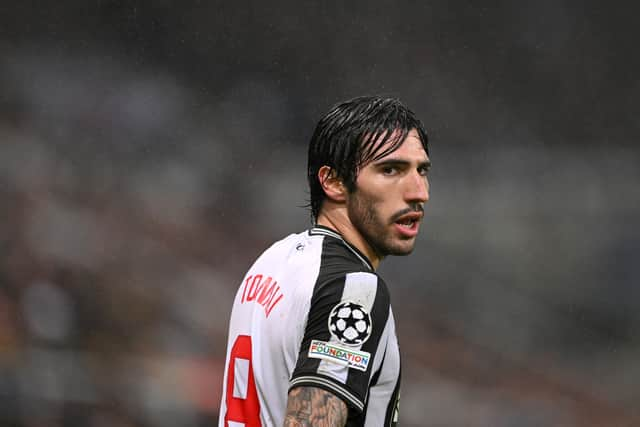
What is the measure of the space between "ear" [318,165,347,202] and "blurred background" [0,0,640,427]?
2.49 m

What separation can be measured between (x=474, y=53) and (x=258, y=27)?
1.10 metres

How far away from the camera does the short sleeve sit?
147cm

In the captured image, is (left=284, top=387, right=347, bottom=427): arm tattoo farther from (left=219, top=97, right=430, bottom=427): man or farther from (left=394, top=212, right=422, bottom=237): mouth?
(left=394, top=212, right=422, bottom=237): mouth

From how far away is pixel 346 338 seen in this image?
58.4 inches

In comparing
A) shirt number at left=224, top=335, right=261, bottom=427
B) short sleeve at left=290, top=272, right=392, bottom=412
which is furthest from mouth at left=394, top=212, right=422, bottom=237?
shirt number at left=224, top=335, right=261, bottom=427

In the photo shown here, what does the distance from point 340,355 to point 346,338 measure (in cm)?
3

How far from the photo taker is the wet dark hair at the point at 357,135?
5.94ft

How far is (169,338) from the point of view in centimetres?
429

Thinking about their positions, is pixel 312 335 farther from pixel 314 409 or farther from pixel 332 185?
pixel 332 185

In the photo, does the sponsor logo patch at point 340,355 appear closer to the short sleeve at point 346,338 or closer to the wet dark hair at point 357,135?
the short sleeve at point 346,338

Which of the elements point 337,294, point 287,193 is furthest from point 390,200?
point 287,193

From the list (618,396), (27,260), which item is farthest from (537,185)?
(27,260)

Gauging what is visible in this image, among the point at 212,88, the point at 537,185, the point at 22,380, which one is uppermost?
the point at 212,88

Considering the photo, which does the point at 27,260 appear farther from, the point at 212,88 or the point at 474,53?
the point at 474,53
